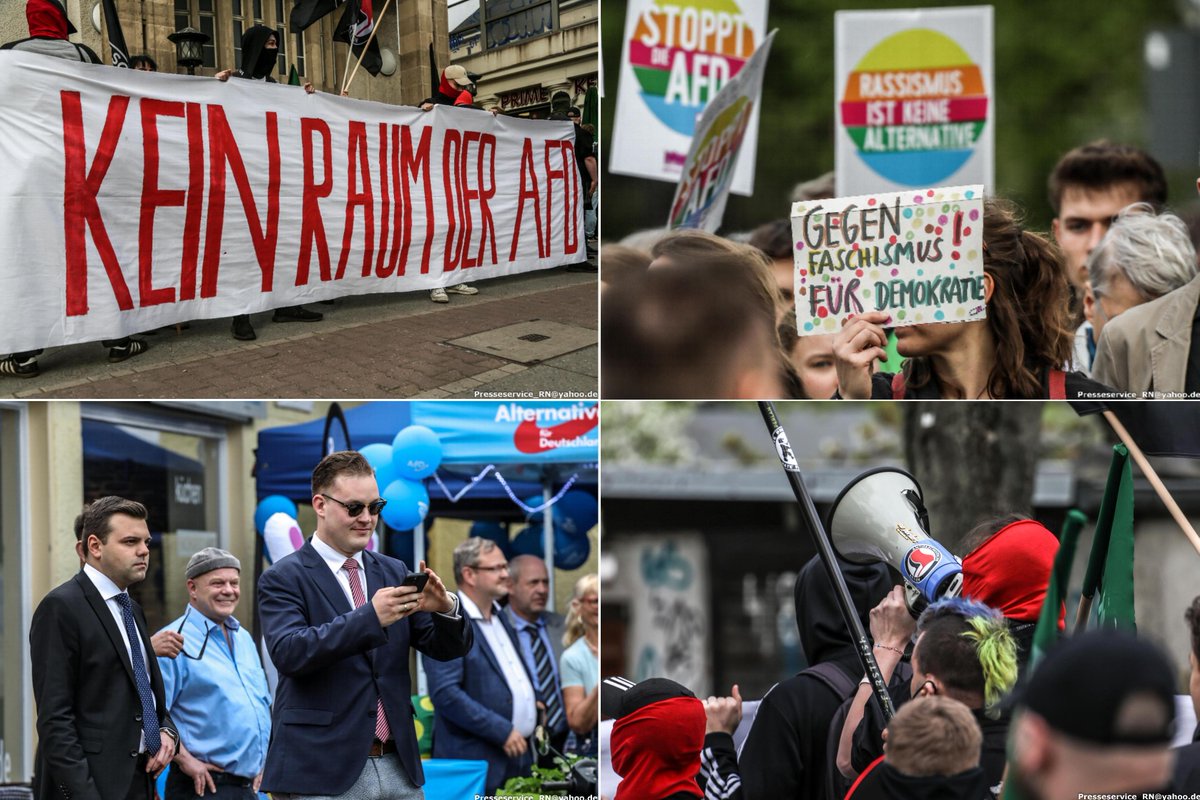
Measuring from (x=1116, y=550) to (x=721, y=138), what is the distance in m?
1.84

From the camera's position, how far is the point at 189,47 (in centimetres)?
440

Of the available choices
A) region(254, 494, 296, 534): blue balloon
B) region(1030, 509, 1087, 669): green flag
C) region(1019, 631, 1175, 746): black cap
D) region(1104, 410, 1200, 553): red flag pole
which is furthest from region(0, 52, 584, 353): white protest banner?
region(1019, 631, 1175, 746): black cap

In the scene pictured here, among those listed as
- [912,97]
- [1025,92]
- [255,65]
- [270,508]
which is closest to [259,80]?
[255,65]

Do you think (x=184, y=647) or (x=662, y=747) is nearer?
(x=662, y=747)

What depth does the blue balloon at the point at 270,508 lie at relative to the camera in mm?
4164

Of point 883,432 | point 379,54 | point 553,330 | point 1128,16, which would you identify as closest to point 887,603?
point 553,330

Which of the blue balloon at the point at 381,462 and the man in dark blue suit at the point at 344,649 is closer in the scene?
the man in dark blue suit at the point at 344,649

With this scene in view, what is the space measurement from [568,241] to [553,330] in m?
0.46

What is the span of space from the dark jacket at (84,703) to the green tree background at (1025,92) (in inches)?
92.0

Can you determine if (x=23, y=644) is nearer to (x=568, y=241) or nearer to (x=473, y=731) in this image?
(x=473, y=731)

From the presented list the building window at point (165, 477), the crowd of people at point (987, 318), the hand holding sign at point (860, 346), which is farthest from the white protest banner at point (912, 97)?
the building window at point (165, 477)

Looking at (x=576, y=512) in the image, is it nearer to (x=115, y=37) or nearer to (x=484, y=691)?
(x=484, y=691)

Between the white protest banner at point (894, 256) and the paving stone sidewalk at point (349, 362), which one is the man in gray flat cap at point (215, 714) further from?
the white protest banner at point (894, 256)

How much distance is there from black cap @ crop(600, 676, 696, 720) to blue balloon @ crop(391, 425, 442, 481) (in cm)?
101
